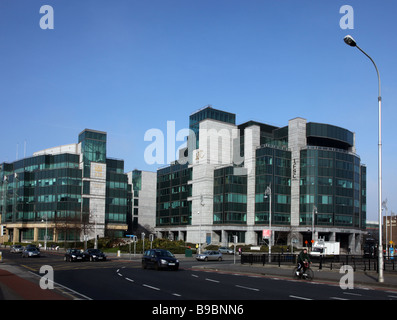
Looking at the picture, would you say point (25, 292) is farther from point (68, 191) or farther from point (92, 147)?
point (92, 147)

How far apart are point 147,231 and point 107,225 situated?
37.4 m

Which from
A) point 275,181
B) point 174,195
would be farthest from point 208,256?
point 174,195

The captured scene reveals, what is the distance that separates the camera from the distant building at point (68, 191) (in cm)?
10819

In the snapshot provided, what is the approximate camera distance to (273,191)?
92.8 meters

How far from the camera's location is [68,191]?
354 feet

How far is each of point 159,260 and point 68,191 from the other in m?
79.8

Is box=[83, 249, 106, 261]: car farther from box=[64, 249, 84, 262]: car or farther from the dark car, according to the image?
the dark car

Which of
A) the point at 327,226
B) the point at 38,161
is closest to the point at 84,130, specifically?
the point at 38,161

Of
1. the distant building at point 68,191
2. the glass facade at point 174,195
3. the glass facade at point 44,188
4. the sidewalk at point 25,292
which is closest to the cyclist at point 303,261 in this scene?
the sidewalk at point 25,292

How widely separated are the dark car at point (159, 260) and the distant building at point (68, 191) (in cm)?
7085

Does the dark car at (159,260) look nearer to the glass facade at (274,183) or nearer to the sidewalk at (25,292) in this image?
the sidewalk at (25,292)

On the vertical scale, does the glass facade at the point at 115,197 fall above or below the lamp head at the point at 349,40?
below

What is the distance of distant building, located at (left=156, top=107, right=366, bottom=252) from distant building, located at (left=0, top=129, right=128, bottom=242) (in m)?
22.4

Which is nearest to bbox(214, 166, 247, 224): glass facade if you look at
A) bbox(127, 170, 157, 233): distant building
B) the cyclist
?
bbox(127, 170, 157, 233): distant building
